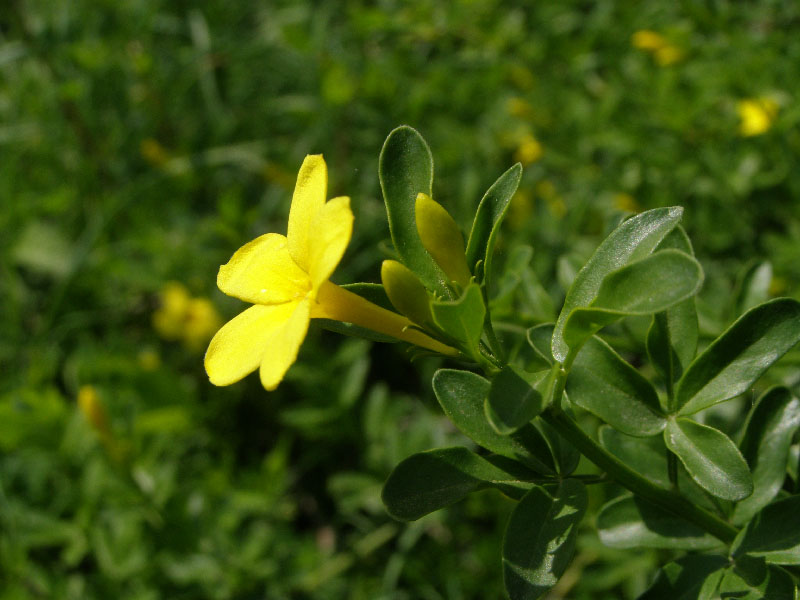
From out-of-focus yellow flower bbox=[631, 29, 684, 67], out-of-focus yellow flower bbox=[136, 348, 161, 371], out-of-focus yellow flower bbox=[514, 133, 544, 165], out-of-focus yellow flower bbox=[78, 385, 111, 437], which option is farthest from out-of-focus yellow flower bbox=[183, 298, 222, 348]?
out-of-focus yellow flower bbox=[631, 29, 684, 67]

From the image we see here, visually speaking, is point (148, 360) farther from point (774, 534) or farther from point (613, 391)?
point (774, 534)

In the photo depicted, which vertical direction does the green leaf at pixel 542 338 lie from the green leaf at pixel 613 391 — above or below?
above

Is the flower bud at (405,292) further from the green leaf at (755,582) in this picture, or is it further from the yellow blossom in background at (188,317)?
the yellow blossom in background at (188,317)

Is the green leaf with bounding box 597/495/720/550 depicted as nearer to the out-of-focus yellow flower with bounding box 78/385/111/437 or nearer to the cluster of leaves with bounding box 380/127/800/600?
the cluster of leaves with bounding box 380/127/800/600

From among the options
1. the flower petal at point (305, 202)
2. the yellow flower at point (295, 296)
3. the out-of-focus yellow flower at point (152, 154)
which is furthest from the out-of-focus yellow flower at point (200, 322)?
the flower petal at point (305, 202)

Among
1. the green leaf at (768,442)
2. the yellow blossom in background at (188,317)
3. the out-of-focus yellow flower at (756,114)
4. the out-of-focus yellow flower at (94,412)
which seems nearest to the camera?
the green leaf at (768,442)

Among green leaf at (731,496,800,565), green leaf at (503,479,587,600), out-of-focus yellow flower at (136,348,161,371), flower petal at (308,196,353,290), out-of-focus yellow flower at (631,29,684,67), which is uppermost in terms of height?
flower petal at (308,196,353,290)
